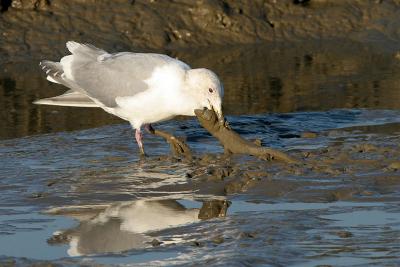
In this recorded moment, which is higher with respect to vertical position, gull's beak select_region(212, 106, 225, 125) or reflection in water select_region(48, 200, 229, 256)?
gull's beak select_region(212, 106, 225, 125)

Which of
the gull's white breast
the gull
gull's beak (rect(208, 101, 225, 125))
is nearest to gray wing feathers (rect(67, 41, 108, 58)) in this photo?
the gull

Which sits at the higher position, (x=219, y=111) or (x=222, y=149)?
(x=219, y=111)

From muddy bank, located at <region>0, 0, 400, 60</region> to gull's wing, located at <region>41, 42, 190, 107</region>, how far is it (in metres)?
4.15

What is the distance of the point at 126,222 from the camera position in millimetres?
7805

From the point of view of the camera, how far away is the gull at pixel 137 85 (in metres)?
9.59

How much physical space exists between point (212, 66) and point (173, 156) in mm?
4766

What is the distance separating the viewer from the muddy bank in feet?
50.2

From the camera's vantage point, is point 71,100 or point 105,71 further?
point 71,100

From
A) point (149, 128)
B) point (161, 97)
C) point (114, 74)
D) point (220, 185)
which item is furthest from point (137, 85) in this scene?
point (220, 185)

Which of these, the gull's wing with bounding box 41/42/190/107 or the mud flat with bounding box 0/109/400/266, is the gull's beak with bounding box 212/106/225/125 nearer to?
the mud flat with bounding box 0/109/400/266

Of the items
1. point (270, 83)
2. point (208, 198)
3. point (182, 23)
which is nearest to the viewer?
point (208, 198)

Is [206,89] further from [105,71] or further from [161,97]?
[105,71]

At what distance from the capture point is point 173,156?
1004 centimetres

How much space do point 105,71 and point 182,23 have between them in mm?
5715
